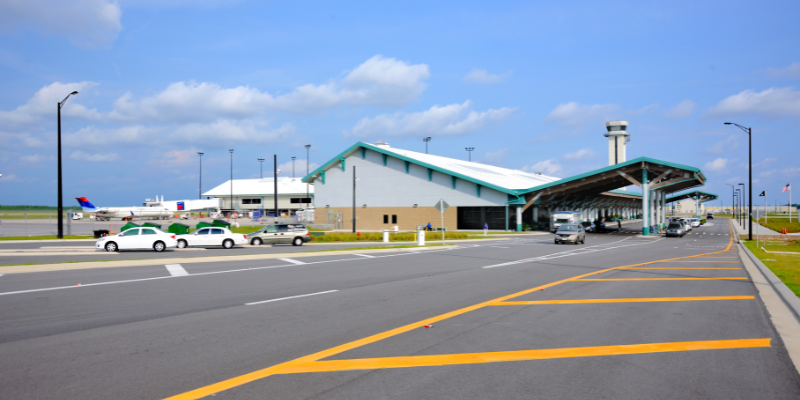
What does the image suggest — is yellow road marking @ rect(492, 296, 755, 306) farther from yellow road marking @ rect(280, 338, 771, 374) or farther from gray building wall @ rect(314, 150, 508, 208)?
gray building wall @ rect(314, 150, 508, 208)

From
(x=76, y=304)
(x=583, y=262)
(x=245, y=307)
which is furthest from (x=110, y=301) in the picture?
(x=583, y=262)

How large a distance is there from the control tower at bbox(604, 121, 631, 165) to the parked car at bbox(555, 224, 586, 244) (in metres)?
95.4

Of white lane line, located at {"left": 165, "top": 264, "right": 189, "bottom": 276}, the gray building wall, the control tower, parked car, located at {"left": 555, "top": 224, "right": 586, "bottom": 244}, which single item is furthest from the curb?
the control tower

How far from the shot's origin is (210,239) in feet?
101

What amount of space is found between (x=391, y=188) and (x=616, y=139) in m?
85.4

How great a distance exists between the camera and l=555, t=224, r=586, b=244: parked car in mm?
35594

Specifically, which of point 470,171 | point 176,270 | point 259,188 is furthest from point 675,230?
point 259,188

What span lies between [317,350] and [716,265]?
19.8 m

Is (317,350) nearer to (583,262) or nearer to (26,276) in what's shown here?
(26,276)

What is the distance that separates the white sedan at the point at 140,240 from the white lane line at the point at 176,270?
8.56 metres

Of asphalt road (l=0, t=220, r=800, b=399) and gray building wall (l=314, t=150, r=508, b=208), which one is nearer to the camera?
asphalt road (l=0, t=220, r=800, b=399)

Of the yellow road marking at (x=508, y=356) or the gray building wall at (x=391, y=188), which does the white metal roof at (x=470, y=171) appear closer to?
the gray building wall at (x=391, y=188)

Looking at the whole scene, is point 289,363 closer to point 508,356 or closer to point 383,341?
point 383,341

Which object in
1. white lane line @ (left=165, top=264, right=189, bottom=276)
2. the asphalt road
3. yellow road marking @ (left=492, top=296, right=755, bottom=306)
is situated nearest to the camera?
the asphalt road
